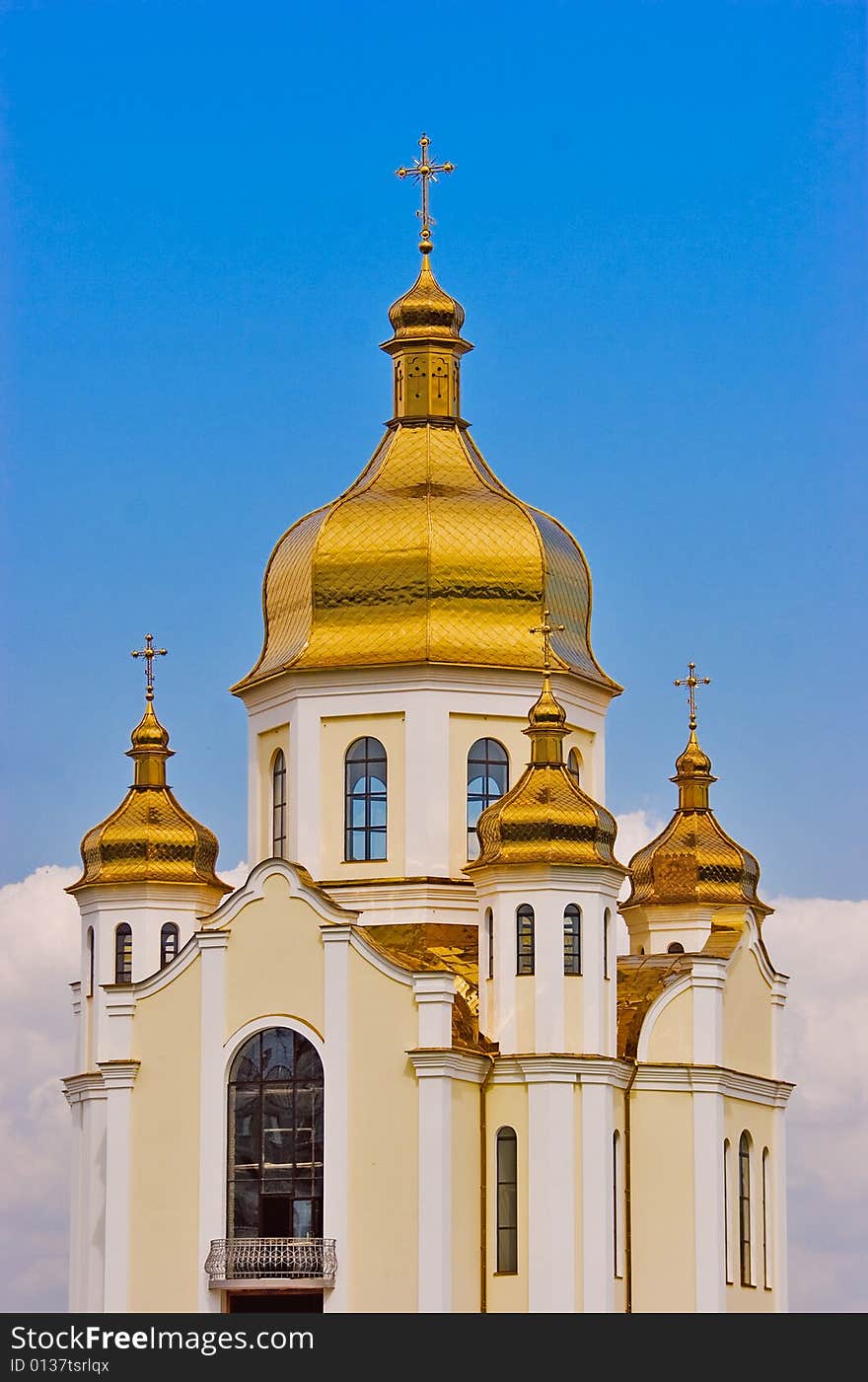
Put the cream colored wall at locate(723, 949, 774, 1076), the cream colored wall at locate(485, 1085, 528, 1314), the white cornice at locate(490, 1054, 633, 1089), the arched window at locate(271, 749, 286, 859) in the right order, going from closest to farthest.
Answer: the cream colored wall at locate(485, 1085, 528, 1314)
the white cornice at locate(490, 1054, 633, 1089)
the cream colored wall at locate(723, 949, 774, 1076)
the arched window at locate(271, 749, 286, 859)

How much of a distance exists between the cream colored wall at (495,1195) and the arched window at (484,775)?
15.7ft

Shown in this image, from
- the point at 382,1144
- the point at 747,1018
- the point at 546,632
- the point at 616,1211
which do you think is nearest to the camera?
the point at 382,1144

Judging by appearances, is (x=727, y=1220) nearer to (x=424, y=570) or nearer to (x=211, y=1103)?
(x=211, y=1103)

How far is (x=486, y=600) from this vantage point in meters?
50.5

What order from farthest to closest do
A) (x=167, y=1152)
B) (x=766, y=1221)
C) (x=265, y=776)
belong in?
1. (x=265, y=776)
2. (x=766, y=1221)
3. (x=167, y=1152)

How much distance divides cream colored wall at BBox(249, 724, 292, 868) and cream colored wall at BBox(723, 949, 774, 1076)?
6.58 meters

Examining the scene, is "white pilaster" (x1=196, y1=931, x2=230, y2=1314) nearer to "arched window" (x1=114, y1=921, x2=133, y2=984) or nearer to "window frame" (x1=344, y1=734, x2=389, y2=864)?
"window frame" (x1=344, y1=734, x2=389, y2=864)

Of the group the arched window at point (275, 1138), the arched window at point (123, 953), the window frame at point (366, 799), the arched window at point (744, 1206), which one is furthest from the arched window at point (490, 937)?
the arched window at point (123, 953)

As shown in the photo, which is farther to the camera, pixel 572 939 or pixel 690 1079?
pixel 690 1079

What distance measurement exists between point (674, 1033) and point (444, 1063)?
4151 millimetres

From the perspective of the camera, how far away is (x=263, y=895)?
47094 millimetres

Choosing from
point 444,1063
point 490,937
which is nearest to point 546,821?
point 490,937

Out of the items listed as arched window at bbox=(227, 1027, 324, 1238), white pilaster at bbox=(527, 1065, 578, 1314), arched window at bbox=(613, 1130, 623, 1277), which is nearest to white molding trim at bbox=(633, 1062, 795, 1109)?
arched window at bbox=(613, 1130, 623, 1277)

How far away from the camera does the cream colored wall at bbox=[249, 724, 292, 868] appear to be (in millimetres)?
51156
